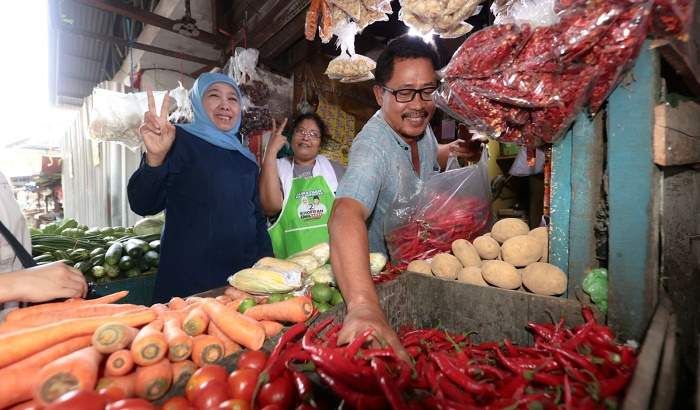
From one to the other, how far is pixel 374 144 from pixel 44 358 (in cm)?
201

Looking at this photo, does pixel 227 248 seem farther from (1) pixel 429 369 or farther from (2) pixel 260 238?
(1) pixel 429 369

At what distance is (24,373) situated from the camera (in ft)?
3.88

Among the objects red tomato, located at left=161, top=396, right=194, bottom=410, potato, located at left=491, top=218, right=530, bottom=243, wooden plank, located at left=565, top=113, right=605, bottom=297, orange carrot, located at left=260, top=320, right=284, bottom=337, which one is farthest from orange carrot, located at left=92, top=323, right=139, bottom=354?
wooden plank, located at left=565, top=113, right=605, bottom=297

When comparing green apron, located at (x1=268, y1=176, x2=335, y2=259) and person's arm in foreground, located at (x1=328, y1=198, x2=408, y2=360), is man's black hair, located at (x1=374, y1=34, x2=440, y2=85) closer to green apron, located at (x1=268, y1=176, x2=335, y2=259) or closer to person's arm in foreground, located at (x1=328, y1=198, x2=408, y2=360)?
person's arm in foreground, located at (x1=328, y1=198, x2=408, y2=360)

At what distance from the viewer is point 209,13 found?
17.8ft

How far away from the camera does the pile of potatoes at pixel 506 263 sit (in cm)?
173

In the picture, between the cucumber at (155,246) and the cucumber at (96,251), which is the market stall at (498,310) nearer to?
the cucumber at (155,246)

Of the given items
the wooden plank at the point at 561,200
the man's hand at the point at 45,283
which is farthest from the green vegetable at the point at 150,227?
the wooden plank at the point at 561,200

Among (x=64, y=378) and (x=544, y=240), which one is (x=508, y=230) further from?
(x=64, y=378)

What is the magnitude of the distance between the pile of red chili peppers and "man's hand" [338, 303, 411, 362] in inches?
1.6

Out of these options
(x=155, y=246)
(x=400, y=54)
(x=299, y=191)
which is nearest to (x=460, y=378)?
(x=400, y=54)

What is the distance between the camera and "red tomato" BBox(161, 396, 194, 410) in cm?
113

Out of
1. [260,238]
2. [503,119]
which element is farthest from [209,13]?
[503,119]

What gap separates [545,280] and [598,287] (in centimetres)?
22
